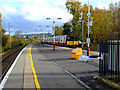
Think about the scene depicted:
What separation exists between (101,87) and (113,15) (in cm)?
2176

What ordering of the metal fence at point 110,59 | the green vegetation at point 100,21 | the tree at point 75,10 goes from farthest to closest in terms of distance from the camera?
the tree at point 75,10 → the green vegetation at point 100,21 → the metal fence at point 110,59

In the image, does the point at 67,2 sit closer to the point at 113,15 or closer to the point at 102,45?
the point at 113,15

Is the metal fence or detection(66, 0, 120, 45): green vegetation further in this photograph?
detection(66, 0, 120, 45): green vegetation

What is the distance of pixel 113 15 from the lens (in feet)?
87.0

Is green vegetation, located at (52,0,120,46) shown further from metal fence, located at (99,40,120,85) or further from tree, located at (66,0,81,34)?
metal fence, located at (99,40,120,85)

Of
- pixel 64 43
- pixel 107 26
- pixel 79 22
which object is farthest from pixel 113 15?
pixel 64 43

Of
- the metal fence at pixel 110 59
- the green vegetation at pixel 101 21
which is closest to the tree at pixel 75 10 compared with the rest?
the green vegetation at pixel 101 21

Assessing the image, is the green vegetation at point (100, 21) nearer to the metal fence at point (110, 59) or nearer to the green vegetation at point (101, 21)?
the green vegetation at point (101, 21)

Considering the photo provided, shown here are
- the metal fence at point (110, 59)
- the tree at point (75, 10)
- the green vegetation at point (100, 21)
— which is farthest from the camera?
the tree at point (75, 10)

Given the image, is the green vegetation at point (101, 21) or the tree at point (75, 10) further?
the tree at point (75, 10)

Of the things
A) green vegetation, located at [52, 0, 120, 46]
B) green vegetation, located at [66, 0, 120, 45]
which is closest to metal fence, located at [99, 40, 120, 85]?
green vegetation, located at [52, 0, 120, 46]

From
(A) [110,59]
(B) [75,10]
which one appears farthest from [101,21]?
(A) [110,59]

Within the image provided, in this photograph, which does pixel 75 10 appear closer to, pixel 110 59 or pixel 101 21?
pixel 101 21

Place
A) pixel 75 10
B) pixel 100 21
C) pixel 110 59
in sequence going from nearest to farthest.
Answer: pixel 110 59, pixel 100 21, pixel 75 10
